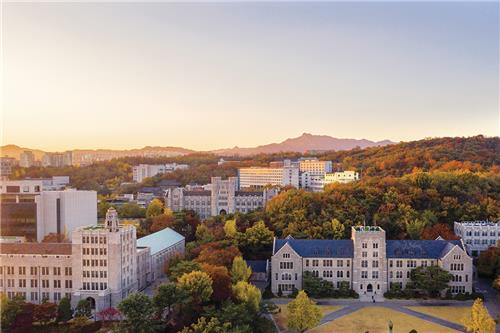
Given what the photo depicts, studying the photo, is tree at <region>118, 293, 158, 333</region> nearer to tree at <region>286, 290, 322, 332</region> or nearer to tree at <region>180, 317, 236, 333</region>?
tree at <region>180, 317, 236, 333</region>

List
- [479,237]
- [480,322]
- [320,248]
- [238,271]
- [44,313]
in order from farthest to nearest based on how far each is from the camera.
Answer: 1. [479,237]
2. [320,248]
3. [238,271]
4. [44,313]
5. [480,322]

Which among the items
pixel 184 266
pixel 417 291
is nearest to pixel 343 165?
pixel 417 291

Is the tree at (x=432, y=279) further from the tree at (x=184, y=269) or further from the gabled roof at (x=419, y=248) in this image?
the tree at (x=184, y=269)

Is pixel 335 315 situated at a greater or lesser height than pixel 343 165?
lesser

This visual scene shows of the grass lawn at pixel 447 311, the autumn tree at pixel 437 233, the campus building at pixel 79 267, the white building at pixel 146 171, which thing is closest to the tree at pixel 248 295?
the campus building at pixel 79 267

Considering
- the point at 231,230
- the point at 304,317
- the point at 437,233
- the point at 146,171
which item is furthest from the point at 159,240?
the point at 146,171

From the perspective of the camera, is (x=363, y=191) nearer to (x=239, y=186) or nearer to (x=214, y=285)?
(x=214, y=285)

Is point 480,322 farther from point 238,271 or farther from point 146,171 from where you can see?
point 146,171

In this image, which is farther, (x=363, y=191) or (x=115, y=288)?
(x=363, y=191)
